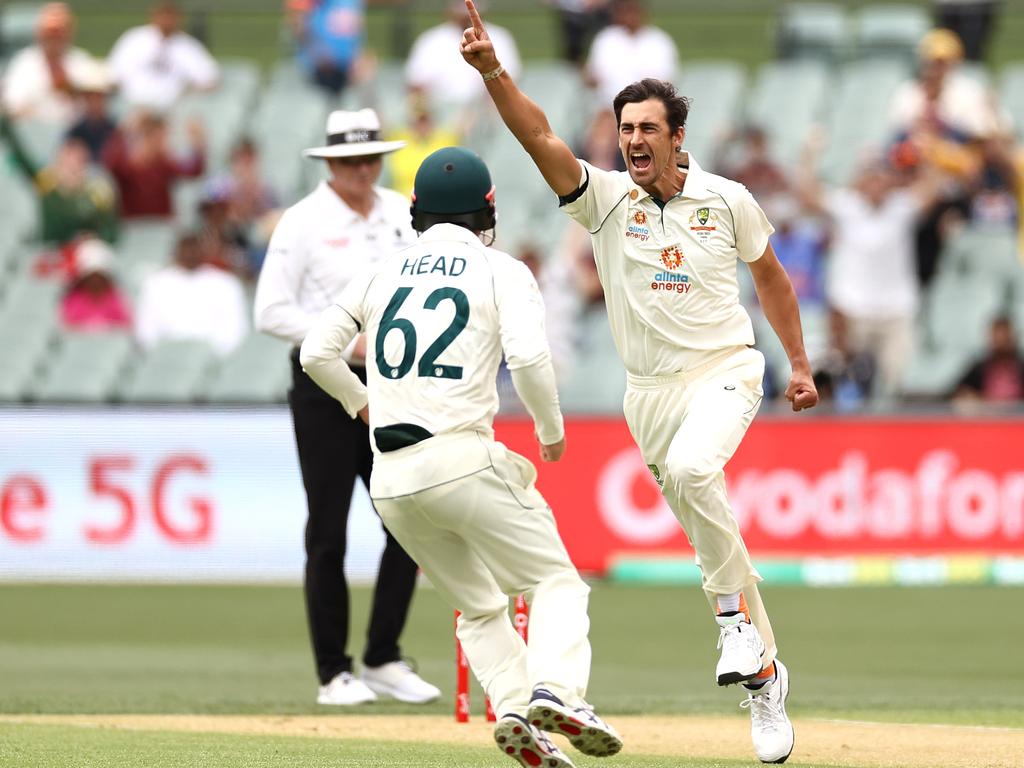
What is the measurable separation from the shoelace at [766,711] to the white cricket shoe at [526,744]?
1.38 metres

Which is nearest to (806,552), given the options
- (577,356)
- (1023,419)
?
(1023,419)

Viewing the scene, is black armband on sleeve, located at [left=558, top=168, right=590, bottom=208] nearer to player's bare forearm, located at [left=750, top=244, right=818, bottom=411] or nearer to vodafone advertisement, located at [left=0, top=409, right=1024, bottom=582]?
player's bare forearm, located at [left=750, top=244, right=818, bottom=411]

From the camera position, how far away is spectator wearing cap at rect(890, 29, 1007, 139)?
17.8 m

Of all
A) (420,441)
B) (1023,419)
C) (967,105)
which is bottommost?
(1023,419)

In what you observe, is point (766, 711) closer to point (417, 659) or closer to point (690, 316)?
point (690, 316)

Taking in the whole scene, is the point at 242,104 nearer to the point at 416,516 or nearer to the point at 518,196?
the point at 518,196

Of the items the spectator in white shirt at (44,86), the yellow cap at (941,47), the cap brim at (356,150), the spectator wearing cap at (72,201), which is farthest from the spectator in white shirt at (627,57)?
the cap brim at (356,150)

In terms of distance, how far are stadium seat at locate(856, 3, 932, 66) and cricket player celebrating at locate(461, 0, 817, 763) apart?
1367 cm

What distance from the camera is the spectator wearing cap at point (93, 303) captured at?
676 inches

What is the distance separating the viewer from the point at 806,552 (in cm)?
1499

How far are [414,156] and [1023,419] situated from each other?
597cm

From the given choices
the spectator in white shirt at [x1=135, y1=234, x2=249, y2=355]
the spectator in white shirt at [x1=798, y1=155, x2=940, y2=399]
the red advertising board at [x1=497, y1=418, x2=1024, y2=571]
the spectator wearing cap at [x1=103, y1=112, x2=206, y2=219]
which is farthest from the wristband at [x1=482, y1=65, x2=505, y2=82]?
the spectator wearing cap at [x1=103, y1=112, x2=206, y2=219]

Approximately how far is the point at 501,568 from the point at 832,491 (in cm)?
877

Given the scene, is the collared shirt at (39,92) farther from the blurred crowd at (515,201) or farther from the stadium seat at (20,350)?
the stadium seat at (20,350)
